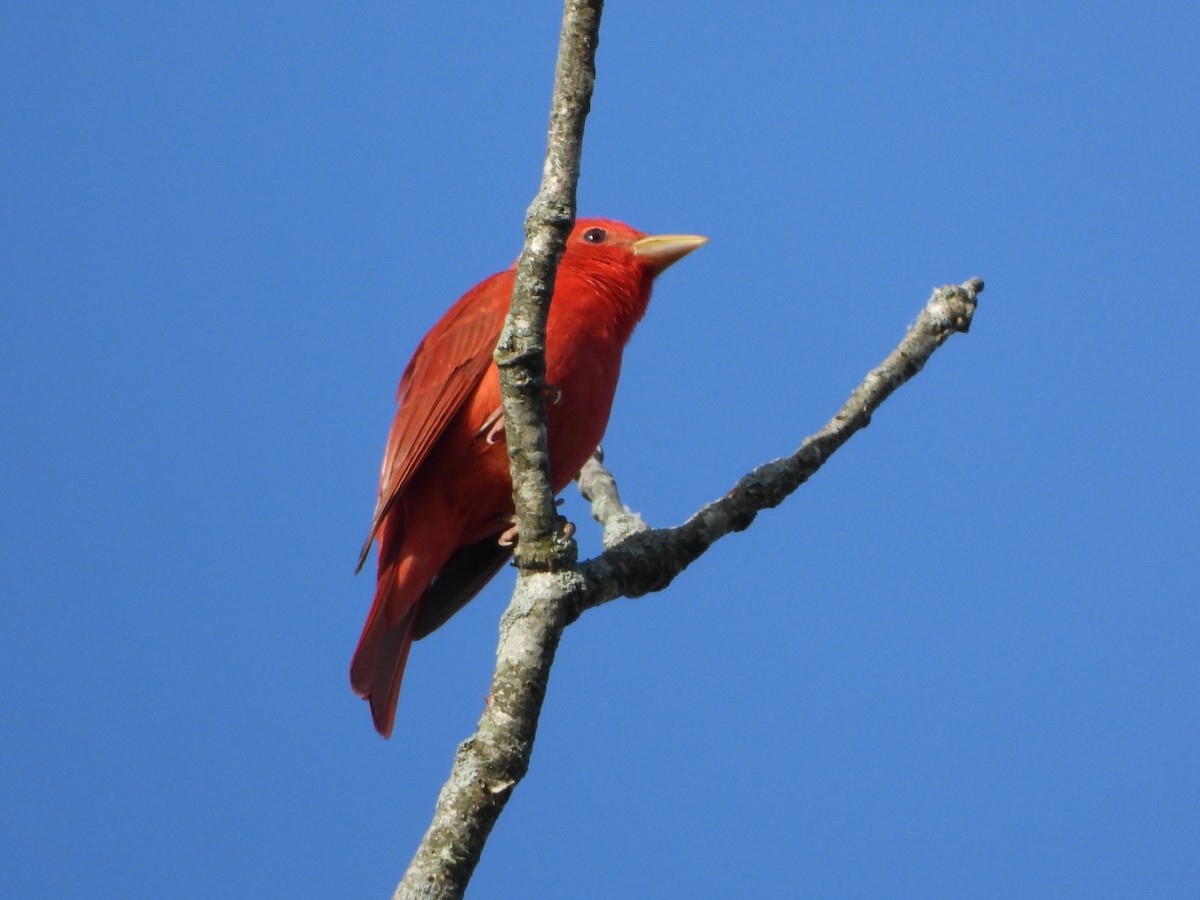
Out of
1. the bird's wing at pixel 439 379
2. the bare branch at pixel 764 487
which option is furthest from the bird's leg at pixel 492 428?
the bare branch at pixel 764 487

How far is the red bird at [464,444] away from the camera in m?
4.60

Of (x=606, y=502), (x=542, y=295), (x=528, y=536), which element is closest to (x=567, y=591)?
(x=528, y=536)

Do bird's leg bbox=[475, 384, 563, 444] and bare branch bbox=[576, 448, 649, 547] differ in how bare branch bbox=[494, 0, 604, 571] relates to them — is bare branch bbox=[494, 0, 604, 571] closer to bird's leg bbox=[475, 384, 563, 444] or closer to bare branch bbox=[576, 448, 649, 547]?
bare branch bbox=[576, 448, 649, 547]

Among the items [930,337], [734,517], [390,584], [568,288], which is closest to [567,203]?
[734,517]

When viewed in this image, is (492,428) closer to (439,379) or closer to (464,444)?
(464,444)

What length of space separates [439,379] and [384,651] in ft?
3.29

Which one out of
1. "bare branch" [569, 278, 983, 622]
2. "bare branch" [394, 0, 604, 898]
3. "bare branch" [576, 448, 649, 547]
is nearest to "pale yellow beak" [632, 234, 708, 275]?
"bare branch" [576, 448, 649, 547]

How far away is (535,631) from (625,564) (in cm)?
56

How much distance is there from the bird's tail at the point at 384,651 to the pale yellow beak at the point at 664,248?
5.00ft

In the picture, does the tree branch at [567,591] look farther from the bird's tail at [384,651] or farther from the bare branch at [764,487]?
the bird's tail at [384,651]

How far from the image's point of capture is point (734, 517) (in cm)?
385

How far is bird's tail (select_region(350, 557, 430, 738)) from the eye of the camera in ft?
16.0

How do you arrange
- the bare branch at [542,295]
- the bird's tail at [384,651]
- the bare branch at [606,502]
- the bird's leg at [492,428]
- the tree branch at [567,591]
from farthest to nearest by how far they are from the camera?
the bird's tail at [384,651] → the bird's leg at [492,428] → the bare branch at [606,502] → the bare branch at [542,295] → the tree branch at [567,591]

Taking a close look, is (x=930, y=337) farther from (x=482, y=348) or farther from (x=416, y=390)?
(x=416, y=390)
